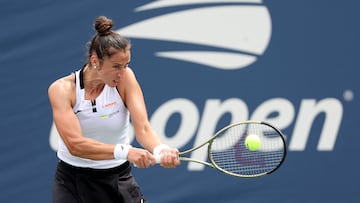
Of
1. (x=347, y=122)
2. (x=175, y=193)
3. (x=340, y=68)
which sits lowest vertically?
(x=175, y=193)

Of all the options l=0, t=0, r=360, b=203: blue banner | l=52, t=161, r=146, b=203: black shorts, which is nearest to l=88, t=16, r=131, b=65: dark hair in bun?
l=52, t=161, r=146, b=203: black shorts

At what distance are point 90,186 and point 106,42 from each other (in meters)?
0.82

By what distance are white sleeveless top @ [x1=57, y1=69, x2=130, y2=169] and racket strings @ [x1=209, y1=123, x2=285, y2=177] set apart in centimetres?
80

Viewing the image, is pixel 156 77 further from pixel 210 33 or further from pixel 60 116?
pixel 60 116

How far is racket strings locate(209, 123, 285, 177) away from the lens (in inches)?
199

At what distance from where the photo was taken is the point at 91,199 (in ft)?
14.0

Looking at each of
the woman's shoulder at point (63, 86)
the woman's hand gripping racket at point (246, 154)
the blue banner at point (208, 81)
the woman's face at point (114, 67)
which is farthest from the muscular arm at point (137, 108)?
the blue banner at point (208, 81)

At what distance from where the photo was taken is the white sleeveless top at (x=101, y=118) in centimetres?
414

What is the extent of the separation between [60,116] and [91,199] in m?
0.52

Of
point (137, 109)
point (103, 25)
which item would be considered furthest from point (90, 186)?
Result: point (103, 25)

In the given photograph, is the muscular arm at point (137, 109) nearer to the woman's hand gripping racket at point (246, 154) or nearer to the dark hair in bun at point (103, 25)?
the dark hair in bun at point (103, 25)

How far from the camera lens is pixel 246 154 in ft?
16.8

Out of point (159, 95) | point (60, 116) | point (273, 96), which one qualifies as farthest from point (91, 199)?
point (273, 96)

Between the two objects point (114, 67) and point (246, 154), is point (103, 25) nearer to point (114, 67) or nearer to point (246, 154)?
point (114, 67)
